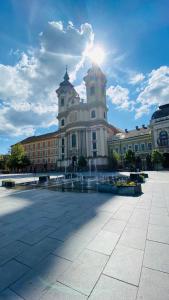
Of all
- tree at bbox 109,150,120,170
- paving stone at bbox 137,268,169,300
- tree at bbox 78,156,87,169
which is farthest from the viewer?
tree at bbox 109,150,120,170

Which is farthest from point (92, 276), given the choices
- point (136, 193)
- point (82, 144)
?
point (82, 144)

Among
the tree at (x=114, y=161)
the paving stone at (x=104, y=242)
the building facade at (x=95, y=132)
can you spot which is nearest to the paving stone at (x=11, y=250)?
the paving stone at (x=104, y=242)

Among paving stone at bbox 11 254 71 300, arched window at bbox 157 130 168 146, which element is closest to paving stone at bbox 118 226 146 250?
paving stone at bbox 11 254 71 300

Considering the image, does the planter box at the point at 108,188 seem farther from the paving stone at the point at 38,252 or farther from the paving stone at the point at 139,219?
the paving stone at the point at 38,252

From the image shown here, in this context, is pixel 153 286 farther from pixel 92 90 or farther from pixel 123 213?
pixel 92 90

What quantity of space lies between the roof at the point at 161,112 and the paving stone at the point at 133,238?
147 feet

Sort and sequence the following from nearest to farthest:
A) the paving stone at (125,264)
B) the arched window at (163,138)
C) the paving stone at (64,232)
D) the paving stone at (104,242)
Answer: the paving stone at (125,264) < the paving stone at (104,242) < the paving stone at (64,232) < the arched window at (163,138)

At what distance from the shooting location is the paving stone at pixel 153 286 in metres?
2.07

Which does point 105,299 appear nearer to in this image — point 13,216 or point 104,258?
point 104,258

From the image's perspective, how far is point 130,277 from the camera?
8.09 feet

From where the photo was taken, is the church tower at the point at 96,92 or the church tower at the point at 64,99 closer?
the church tower at the point at 96,92

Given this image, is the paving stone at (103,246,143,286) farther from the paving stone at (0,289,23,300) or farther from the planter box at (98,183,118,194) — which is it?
the planter box at (98,183,118,194)

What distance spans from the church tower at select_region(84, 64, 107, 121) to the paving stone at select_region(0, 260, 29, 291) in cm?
4781

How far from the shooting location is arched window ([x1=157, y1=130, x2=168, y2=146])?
41625 millimetres
